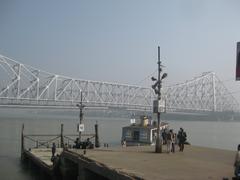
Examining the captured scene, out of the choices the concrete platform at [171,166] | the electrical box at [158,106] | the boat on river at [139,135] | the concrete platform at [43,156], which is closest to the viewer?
the concrete platform at [171,166]

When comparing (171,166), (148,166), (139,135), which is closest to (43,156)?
(139,135)

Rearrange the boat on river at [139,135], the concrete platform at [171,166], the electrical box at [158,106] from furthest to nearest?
the boat on river at [139,135]
the electrical box at [158,106]
the concrete platform at [171,166]

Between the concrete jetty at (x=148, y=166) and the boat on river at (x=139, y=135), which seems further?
the boat on river at (x=139, y=135)

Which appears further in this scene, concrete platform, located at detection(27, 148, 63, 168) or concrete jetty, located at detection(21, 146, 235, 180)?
concrete platform, located at detection(27, 148, 63, 168)

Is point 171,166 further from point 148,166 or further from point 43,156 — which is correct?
point 43,156

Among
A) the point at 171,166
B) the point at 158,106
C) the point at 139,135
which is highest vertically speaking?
the point at 158,106

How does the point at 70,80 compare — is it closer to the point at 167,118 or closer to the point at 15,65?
the point at 15,65

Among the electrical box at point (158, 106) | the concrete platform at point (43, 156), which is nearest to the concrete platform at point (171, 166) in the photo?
the electrical box at point (158, 106)

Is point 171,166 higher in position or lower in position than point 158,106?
lower

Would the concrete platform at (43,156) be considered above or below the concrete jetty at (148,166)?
below

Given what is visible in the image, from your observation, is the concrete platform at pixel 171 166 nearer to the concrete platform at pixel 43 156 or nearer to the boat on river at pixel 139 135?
the concrete platform at pixel 43 156

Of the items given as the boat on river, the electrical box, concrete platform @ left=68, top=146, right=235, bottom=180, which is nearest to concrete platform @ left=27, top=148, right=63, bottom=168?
the boat on river

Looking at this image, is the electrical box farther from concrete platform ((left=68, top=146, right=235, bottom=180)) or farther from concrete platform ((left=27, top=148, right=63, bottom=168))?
concrete platform ((left=27, top=148, right=63, bottom=168))

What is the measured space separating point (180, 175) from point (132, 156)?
5524 mm
